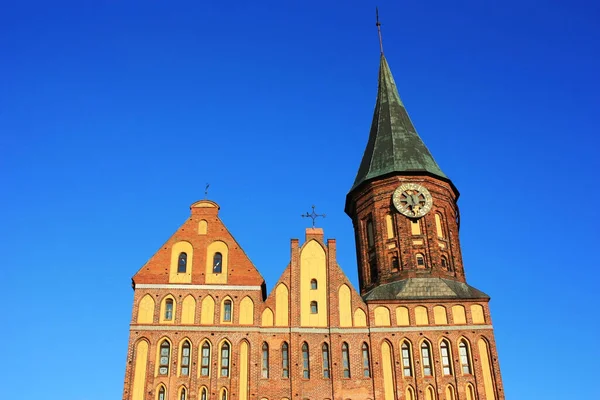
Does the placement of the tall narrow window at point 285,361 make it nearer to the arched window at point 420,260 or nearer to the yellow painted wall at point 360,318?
the yellow painted wall at point 360,318

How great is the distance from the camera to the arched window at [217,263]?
32.6m

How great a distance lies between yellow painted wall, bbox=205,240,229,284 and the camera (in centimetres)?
3225

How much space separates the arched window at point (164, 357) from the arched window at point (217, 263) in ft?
14.7

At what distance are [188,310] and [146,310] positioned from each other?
2.07m

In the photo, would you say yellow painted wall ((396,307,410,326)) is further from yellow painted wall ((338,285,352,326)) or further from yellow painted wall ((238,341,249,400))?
yellow painted wall ((238,341,249,400))

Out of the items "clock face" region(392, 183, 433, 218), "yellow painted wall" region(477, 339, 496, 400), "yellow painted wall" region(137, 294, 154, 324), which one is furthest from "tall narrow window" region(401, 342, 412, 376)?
"yellow painted wall" region(137, 294, 154, 324)

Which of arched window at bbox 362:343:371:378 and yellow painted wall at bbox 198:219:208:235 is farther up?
yellow painted wall at bbox 198:219:208:235

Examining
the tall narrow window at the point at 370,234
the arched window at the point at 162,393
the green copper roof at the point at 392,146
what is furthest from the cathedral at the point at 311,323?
the green copper roof at the point at 392,146

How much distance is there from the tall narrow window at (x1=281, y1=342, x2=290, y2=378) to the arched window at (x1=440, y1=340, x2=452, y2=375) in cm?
764

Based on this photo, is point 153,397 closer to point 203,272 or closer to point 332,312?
point 203,272

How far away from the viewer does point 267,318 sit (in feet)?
104

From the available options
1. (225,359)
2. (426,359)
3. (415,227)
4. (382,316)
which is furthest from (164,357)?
(415,227)

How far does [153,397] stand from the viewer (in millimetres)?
28766

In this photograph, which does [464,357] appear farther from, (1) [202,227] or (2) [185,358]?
(1) [202,227]
